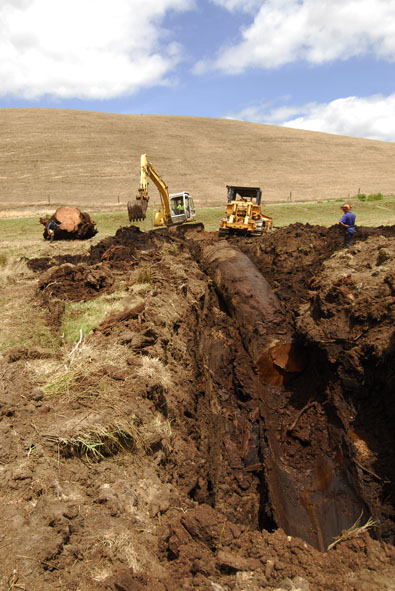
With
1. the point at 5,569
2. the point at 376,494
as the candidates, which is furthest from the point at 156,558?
the point at 376,494

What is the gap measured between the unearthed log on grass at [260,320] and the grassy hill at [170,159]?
20750mm

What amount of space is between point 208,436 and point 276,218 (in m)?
20.2

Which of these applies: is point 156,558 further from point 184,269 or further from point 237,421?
point 184,269

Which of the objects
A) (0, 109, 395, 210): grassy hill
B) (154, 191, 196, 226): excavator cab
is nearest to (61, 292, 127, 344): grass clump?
(154, 191, 196, 226): excavator cab

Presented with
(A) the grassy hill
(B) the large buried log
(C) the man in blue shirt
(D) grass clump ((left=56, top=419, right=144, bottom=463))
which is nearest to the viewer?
(D) grass clump ((left=56, top=419, right=144, bottom=463))

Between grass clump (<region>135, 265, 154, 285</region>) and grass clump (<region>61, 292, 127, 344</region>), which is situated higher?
grass clump (<region>135, 265, 154, 285</region>)

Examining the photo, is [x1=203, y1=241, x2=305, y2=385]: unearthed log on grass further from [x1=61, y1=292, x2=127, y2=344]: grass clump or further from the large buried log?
[x1=61, y1=292, x2=127, y2=344]: grass clump

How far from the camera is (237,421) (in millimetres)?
6184

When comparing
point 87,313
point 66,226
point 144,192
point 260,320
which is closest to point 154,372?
point 87,313

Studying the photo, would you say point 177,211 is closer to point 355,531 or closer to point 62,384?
point 62,384

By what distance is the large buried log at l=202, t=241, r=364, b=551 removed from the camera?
4.71 meters

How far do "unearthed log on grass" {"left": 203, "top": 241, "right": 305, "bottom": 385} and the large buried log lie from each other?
0.02 m

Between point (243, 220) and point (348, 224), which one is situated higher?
point (348, 224)

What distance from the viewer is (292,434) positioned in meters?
5.84
